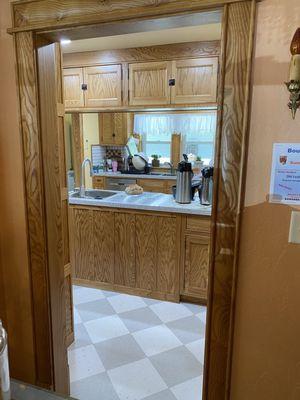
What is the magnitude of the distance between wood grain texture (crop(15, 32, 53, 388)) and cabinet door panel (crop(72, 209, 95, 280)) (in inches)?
62.5

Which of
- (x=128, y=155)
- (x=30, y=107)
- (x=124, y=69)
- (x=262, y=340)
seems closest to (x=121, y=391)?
(x=262, y=340)

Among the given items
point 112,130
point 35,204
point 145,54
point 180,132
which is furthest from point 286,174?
point 112,130

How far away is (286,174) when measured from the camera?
100cm

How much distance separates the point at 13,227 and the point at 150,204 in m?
Answer: 1.55

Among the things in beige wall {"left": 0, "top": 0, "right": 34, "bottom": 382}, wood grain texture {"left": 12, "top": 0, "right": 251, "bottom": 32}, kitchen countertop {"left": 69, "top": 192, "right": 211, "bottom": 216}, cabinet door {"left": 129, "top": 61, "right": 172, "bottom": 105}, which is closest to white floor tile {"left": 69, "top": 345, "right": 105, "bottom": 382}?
beige wall {"left": 0, "top": 0, "right": 34, "bottom": 382}

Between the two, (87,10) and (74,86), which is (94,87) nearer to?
(74,86)

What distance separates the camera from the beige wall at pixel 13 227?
129cm

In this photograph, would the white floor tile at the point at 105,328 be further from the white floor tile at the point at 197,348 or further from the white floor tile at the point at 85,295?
the white floor tile at the point at 197,348

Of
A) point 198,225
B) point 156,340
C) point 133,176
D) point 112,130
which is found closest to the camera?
point 156,340

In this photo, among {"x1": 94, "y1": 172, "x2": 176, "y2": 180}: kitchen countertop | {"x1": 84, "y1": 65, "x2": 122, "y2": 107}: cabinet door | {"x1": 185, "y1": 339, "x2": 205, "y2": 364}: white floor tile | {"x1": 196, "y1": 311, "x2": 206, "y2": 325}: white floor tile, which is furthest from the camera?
{"x1": 94, "y1": 172, "x2": 176, "y2": 180}: kitchen countertop

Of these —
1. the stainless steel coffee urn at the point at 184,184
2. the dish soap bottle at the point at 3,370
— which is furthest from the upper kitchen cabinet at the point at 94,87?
the dish soap bottle at the point at 3,370

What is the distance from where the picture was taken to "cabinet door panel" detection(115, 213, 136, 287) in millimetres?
2893

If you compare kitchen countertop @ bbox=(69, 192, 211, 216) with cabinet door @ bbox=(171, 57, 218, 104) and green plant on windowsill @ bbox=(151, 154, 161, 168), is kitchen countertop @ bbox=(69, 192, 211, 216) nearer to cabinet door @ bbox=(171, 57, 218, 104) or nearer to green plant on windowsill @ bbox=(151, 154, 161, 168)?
cabinet door @ bbox=(171, 57, 218, 104)

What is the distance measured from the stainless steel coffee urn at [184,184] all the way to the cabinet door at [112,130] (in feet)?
9.37
